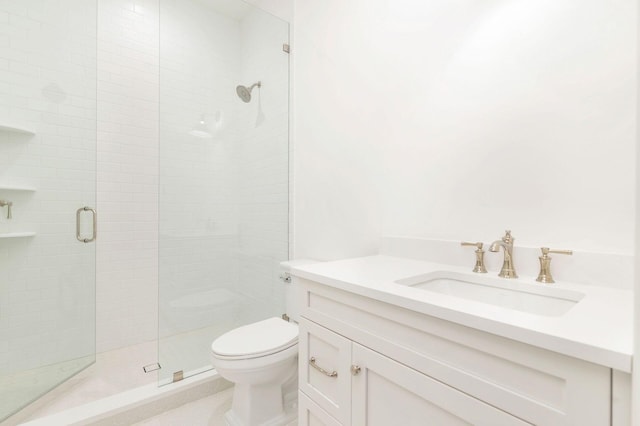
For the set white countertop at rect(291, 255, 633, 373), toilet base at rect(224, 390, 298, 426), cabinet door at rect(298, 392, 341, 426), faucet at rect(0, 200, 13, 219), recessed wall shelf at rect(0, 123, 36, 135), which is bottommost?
toilet base at rect(224, 390, 298, 426)

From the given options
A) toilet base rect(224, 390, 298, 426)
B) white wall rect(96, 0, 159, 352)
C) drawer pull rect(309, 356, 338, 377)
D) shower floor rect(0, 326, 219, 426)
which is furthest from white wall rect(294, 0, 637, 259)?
white wall rect(96, 0, 159, 352)

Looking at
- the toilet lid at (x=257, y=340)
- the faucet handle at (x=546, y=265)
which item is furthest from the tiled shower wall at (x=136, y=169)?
the faucet handle at (x=546, y=265)

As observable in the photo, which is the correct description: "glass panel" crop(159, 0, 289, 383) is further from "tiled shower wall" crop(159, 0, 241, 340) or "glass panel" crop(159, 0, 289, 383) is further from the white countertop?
the white countertop

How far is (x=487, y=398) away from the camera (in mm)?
588

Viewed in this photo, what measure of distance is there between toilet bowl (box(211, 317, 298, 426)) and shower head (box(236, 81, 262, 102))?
1547 mm

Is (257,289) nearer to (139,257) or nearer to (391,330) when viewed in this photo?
(139,257)

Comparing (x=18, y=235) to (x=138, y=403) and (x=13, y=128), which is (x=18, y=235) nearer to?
(x=13, y=128)

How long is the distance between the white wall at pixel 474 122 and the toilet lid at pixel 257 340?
51 cm

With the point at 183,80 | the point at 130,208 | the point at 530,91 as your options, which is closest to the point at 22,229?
the point at 130,208

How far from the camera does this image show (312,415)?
1.04 metres

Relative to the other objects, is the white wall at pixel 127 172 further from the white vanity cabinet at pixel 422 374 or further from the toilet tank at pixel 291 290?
the white vanity cabinet at pixel 422 374

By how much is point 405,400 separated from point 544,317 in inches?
15.1

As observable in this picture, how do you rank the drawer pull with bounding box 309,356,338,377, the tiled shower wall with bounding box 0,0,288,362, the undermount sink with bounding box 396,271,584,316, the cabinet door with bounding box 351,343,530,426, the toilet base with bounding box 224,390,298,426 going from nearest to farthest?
the cabinet door with bounding box 351,343,530,426 → the undermount sink with bounding box 396,271,584,316 → the drawer pull with bounding box 309,356,338,377 → the toilet base with bounding box 224,390,298,426 → the tiled shower wall with bounding box 0,0,288,362

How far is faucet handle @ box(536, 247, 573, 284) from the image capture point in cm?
90
